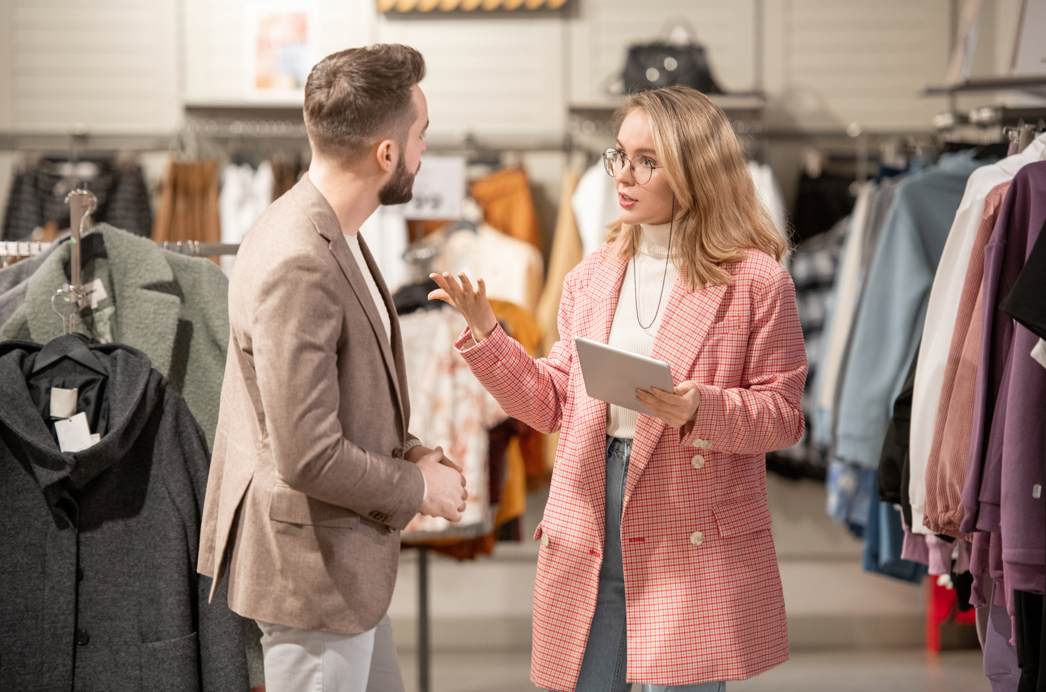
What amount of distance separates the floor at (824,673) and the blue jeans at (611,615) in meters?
1.92

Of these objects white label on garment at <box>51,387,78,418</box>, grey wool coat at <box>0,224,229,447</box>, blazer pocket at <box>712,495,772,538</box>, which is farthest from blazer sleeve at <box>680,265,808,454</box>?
white label on garment at <box>51,387,78,418</box>

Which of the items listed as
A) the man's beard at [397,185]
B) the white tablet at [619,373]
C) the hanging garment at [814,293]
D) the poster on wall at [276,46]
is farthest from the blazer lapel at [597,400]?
the poster on wall at [276,46]

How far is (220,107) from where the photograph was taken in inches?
151

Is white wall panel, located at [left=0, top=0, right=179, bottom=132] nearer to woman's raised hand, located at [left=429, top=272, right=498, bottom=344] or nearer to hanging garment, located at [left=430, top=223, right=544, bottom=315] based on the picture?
hanging garment, located at [left=430, top=223, right=544, bottom=315]

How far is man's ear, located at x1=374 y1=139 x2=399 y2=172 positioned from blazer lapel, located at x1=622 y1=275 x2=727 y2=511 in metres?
0.57

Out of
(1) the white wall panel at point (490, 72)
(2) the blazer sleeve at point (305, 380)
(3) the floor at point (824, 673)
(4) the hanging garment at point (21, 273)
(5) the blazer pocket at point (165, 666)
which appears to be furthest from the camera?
(1) the white wall panel at point (490, 72)

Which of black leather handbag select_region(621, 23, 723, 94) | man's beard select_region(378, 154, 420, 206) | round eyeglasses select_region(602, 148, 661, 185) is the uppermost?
black leather handbag select_region(621, 23, 723, 94)

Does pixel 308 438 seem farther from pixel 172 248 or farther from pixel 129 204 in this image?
pixel 129 204

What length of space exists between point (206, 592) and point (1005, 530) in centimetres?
154

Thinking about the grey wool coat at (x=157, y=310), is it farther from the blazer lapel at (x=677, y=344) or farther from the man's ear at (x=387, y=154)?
the blazer lapel at (x=677, y=344)

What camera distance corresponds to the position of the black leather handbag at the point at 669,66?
11.8ft

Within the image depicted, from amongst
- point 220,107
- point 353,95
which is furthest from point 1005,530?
point 220,107

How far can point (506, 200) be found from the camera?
3.79 m

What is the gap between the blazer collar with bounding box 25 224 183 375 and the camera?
76.6 inches
